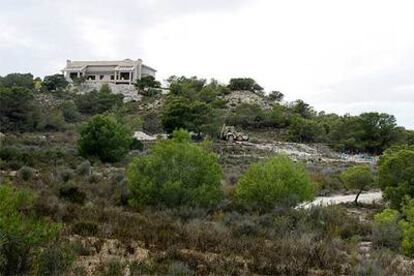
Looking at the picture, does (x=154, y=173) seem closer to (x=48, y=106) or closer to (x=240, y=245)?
(x=240, y=245)

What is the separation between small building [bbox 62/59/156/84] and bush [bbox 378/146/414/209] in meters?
92.7

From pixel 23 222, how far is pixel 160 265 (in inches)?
90.0

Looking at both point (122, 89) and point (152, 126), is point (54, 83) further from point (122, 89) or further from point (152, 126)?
point (152, 126)

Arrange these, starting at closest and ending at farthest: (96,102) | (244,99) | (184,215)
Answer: (184,215) < (96,102) < (244,99)

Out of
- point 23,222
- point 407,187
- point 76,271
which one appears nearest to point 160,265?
point 76,271

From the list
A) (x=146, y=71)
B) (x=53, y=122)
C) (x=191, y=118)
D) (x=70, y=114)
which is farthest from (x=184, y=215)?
(x=146, y=71)

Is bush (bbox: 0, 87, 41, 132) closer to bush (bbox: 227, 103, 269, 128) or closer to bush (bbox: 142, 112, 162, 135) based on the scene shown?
bush (bbox: 142, 112, 162, 135)

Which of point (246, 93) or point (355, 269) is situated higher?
point (246, 93)

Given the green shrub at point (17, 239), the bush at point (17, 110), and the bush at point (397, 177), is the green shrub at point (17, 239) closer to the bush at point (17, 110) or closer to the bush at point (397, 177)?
the bush at point (397, 177)

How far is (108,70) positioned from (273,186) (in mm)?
103656

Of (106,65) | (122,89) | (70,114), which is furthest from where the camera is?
(106,65)

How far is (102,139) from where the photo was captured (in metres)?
33.3

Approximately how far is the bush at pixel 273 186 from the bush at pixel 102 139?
14.9m

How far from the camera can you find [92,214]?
545 inches
